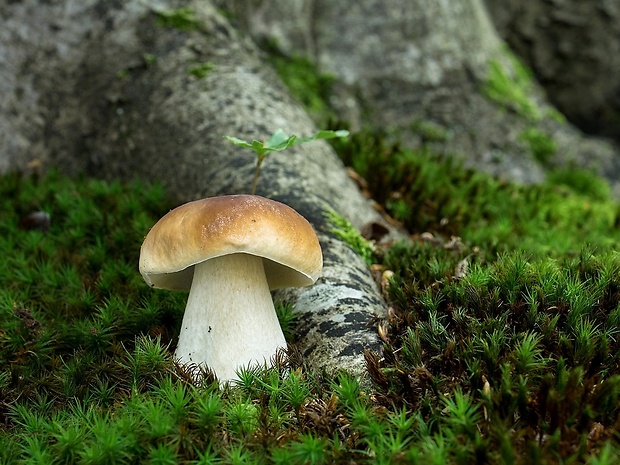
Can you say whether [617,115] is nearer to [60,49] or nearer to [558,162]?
[558,162]

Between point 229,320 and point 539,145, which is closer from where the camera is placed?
point 229,320

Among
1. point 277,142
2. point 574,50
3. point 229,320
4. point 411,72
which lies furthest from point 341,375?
point 574,50

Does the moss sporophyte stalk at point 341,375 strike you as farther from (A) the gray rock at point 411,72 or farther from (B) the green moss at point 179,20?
(A) the gray rock at point 411,72

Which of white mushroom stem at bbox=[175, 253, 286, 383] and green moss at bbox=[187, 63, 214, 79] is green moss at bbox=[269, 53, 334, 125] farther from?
white mushroom stem at bbox=[175, 253, 286, 383]

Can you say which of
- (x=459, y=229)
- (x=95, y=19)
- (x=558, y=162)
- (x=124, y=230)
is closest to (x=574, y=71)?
(x=558, y=162)

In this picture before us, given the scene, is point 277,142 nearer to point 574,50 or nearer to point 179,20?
point 179,20

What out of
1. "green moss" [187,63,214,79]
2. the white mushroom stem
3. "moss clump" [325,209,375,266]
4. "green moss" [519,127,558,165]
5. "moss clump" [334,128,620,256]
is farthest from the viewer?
"green moss" [519,127,558,165]

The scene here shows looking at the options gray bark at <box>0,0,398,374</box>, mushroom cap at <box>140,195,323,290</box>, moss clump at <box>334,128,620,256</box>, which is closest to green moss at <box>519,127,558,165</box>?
moss clump at <box>334,128,620,256</box>
